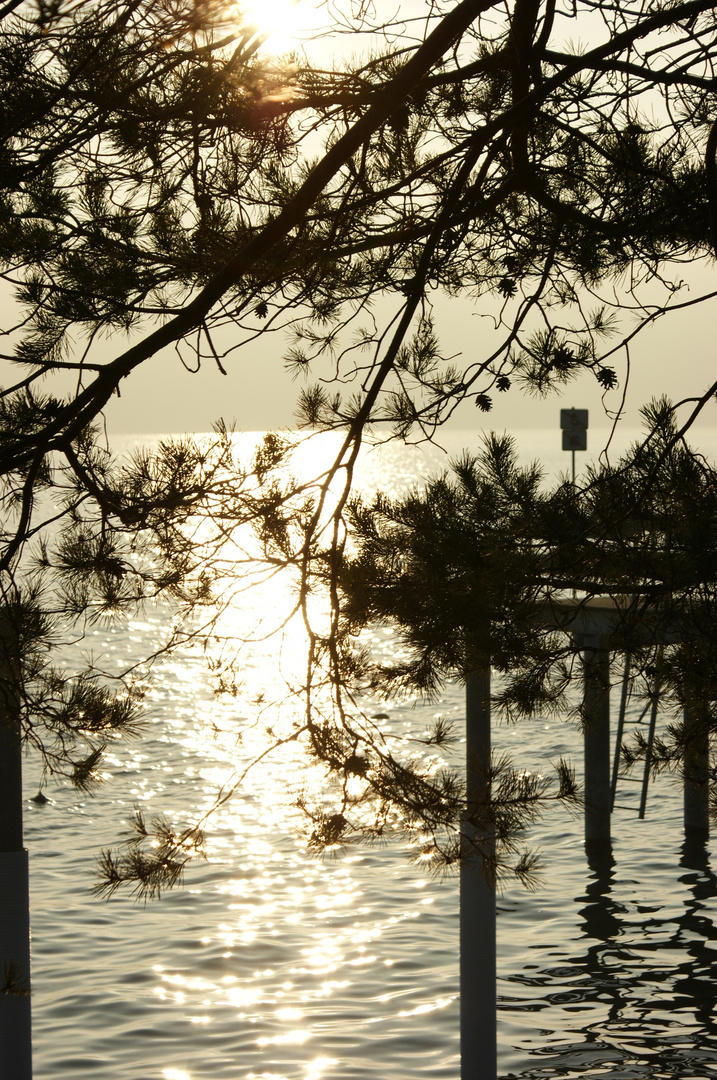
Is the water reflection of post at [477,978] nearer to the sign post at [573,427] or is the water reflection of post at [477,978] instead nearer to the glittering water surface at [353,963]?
the glittering water surface at [353,963]

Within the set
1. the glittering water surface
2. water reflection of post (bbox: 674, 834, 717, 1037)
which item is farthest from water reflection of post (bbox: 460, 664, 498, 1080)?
water reflection of post (bbox: 674, 834, 717, 1037)

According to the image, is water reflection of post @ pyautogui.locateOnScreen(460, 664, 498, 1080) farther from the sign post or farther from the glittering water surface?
the sign post

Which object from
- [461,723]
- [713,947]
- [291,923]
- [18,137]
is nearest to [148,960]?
[291,923]

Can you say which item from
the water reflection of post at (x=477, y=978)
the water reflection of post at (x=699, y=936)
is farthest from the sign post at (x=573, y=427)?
the water reflection of post at (x=477, y=978)

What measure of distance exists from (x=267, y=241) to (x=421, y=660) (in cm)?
187

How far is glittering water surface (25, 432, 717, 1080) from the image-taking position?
6.79m

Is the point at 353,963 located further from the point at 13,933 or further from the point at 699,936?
the point at 13,933

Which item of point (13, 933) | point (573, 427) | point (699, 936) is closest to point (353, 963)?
point (699, 936)

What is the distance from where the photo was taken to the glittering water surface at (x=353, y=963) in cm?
679

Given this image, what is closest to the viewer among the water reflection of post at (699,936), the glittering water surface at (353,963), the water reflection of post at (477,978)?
the water reflection of post at (477,978)

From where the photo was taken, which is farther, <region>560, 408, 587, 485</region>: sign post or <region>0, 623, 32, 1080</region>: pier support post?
<region>560, 408, 587, 485</region>: sign post

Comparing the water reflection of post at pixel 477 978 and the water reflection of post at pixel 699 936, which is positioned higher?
the water reflection of post at pixel 477 978

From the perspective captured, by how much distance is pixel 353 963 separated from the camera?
27.8ft

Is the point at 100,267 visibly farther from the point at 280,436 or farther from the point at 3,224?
the point at 280,436
